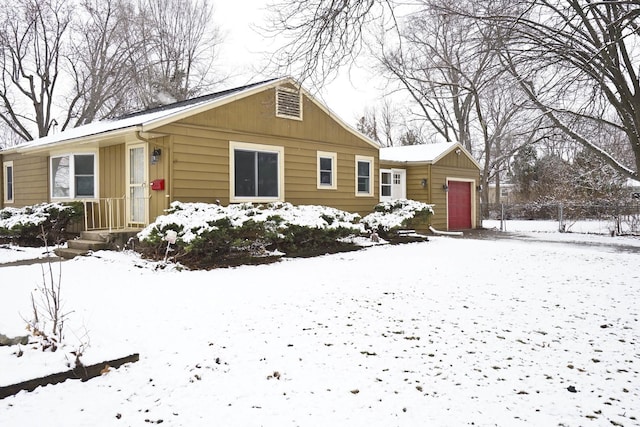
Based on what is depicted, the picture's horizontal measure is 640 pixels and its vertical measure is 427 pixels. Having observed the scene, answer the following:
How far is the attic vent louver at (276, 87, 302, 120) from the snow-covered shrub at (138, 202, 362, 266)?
8.20 feet

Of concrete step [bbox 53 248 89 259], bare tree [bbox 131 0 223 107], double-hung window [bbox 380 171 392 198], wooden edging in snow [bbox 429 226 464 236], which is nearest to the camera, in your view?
concrete step [bbox 53 248 89 259]

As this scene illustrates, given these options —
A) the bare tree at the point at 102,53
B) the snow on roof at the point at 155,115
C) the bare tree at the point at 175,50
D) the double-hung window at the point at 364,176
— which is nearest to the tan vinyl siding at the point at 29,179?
the snow on roof at the point at 155,115

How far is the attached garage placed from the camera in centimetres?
1573

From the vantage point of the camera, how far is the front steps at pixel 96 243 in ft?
27.1

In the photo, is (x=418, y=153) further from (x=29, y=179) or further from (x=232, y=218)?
(x=29, y=179)

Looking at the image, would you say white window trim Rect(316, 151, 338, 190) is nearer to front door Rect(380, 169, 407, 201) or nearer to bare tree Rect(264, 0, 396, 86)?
front door Rect(380, 169, 407, 201)

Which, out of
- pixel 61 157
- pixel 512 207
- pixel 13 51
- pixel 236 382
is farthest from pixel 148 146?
pixel 512 207

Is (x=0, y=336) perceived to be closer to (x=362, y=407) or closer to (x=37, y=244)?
(x=362, y=407)

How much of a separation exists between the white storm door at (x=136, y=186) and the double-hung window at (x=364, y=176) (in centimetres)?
610

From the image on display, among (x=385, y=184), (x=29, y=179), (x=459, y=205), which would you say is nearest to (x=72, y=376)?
(x=29, y=179)

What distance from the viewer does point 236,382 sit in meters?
3.08

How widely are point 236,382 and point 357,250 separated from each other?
722cm

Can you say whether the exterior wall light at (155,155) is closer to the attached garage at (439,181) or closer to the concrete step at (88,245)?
the concrete step at (88,245)

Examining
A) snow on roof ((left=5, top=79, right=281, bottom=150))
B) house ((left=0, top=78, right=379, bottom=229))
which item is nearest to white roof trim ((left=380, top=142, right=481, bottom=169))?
house ((left=0, top=78, right=379, bottom=229))
